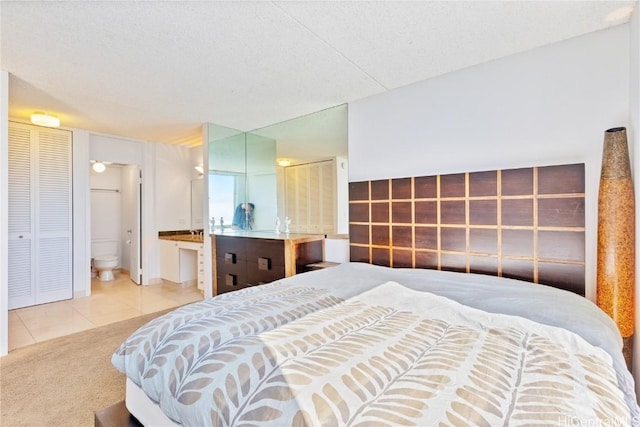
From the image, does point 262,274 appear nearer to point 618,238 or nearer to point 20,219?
point 618,238

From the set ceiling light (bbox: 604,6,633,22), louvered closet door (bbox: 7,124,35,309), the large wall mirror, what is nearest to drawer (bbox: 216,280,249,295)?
the large wall mirror

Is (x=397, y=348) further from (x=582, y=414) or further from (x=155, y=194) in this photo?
(x=155, y=194)

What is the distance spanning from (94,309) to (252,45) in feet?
12.2

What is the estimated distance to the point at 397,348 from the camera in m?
1.06

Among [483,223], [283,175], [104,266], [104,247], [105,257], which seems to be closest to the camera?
[483,223]

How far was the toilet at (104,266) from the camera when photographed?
524 cm

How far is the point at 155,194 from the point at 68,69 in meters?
2.91

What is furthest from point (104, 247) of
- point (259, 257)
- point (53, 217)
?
point (259, 257)

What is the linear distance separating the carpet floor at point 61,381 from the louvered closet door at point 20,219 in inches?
63.0

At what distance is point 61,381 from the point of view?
212cm

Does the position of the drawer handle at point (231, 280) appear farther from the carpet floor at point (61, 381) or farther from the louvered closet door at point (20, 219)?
the louvered closet door at point (20, 219)

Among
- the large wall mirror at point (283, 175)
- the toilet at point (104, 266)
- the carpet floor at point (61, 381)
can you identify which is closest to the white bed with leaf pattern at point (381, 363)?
the carpet floor at point (61, 381)

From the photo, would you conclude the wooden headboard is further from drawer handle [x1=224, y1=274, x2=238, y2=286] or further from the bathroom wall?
the bathroom wall

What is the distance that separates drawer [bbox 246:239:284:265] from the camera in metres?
3.20
